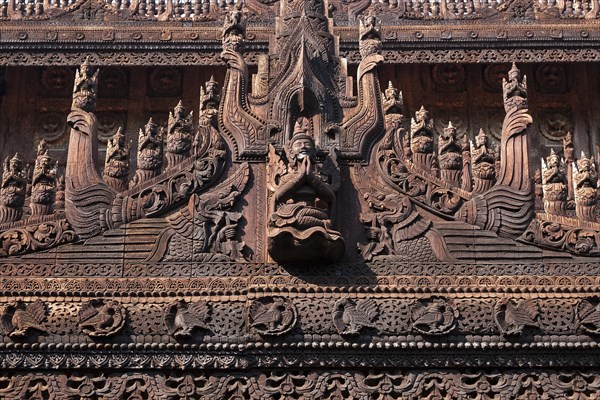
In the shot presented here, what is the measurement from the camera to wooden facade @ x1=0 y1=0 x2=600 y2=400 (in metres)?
19.4

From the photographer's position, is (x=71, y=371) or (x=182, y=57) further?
(x=182, y=57)

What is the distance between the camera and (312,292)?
65.0ft

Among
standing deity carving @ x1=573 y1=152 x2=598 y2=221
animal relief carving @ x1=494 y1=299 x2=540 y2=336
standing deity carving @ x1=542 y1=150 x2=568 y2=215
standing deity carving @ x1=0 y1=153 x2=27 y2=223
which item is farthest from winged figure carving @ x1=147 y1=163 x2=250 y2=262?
standing deity carving @ x1=573 y1=152 x2=598 y2=221

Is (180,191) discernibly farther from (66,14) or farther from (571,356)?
(66,14)

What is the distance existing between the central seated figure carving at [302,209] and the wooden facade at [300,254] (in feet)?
0.08

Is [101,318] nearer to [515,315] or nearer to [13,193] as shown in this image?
[13,193]

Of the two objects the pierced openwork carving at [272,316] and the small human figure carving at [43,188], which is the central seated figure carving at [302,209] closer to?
the pierced openwork carving at [272,316]

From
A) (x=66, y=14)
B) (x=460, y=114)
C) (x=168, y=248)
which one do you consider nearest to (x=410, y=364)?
(x=168, y=248)

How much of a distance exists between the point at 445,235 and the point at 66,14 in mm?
9367

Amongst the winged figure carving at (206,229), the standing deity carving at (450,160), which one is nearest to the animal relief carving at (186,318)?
the winged figure carving at (206,229)

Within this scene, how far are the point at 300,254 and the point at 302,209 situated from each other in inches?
19.9

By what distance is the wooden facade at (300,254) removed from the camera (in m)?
19.4

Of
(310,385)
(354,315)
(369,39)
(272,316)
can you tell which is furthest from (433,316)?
(369,39)

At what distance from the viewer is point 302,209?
19844 mm
